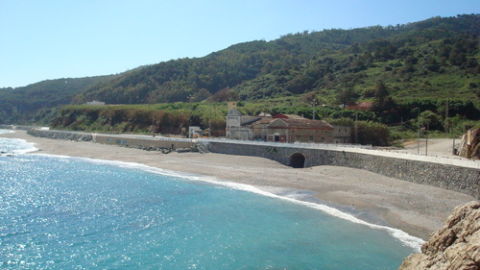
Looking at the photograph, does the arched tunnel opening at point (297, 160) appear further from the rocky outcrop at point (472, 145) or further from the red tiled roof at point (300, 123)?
the rocky outcrop at point (472, 145)

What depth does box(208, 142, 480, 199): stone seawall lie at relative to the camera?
82.6 ft

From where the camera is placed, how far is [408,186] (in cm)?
2833

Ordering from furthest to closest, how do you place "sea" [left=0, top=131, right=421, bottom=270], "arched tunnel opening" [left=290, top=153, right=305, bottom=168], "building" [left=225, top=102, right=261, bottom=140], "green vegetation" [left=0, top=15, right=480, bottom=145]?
"green vegetation" [left=0, top=15, right=480, bottom=145] < "building" [left=225, top=102, right=261, bottom=140] < "arched tunnel opening" [left=290, top=153, right=305, bottom=168] < "sea" [left=0, top=131, right=421, bottom=270]

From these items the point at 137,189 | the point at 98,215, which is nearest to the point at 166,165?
the point at 137,189

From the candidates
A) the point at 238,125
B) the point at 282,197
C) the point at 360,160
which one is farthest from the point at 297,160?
the point at 282,197

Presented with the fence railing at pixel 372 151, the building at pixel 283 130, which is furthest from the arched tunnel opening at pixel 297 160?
the building at pixel 283 130

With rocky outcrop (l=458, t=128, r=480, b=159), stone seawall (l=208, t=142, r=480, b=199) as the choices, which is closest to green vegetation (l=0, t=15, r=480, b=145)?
stone seawall (l=208, t=142, r=480, b=199)

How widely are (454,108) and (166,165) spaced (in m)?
43.1

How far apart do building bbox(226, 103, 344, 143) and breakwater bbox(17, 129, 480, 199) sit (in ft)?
15.7

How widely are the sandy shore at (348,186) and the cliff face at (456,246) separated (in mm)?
8901

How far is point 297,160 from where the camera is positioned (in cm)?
4341

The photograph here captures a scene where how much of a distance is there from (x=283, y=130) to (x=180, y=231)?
3038cm

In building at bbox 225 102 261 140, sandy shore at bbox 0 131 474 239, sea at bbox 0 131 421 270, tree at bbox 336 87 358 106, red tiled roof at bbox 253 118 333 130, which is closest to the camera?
sea at bbox 0 131 421 270

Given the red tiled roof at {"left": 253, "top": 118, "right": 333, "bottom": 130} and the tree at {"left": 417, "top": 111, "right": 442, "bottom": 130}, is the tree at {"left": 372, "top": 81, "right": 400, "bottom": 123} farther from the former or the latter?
the red tiled roof at {"left": 253, "top": 118, "right": 333, "bottom": 130}
